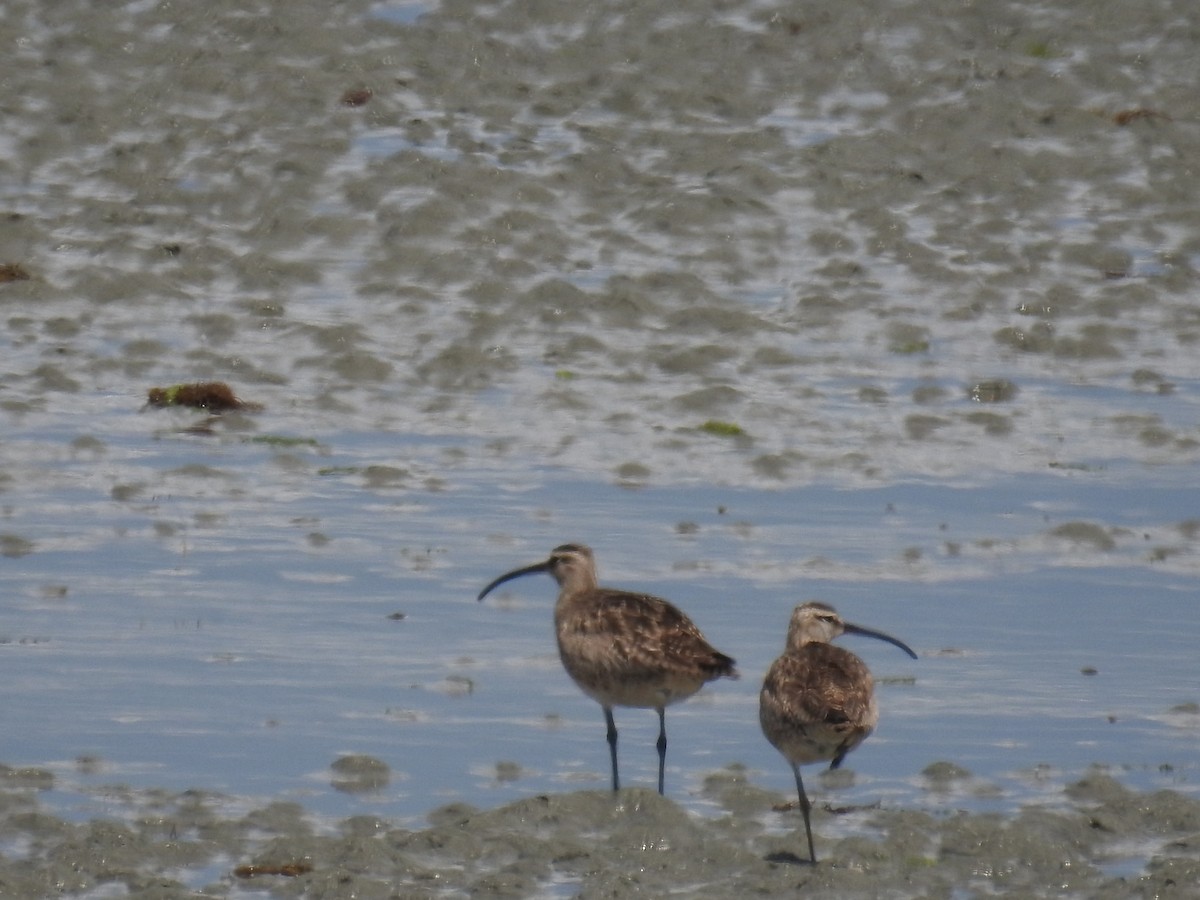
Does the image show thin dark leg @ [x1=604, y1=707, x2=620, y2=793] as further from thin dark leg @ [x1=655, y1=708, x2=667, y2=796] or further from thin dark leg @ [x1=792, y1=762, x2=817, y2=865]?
thin dark leg @ [x1=792, y1=762, x2=817, y2=865]

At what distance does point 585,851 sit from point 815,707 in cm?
87

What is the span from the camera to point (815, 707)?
7562 millimetres

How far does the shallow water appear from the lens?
8.77 metres

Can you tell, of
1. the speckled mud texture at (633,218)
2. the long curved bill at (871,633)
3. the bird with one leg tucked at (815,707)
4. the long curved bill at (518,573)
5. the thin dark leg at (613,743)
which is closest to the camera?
the bird with one leg tucked at (815,707)

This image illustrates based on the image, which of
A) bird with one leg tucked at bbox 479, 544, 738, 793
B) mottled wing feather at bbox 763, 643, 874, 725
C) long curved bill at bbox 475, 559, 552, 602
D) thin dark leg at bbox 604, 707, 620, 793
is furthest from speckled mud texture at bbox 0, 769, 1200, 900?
long curved bill at bbox 475, 559, 552, 602

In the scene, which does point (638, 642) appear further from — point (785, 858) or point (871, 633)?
point (785, 858)

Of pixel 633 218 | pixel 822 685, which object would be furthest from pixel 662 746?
pixel 633 218

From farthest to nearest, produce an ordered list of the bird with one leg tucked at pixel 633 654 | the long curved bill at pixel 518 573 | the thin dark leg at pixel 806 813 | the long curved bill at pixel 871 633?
the long curved bill at pixel 518 573 < the long curved bill at pixel 871 633 < the bird with one leg tucked at pixel 633 654 < the thin dark leg at pixel 806 813

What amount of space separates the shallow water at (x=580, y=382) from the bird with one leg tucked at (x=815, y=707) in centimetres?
42

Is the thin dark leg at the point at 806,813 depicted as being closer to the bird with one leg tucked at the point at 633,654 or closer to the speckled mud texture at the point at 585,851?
the speckled mud texture at the point at 585,851

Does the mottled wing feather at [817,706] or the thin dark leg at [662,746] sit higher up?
the mottled wing feather at [817,706]

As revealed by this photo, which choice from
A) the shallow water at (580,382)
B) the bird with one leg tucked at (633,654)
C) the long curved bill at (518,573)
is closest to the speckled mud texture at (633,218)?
the shallow water at (580,382)

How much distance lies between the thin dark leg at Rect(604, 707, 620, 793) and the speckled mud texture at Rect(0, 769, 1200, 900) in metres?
0.14

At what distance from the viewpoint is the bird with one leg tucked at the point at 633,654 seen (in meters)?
8.35
